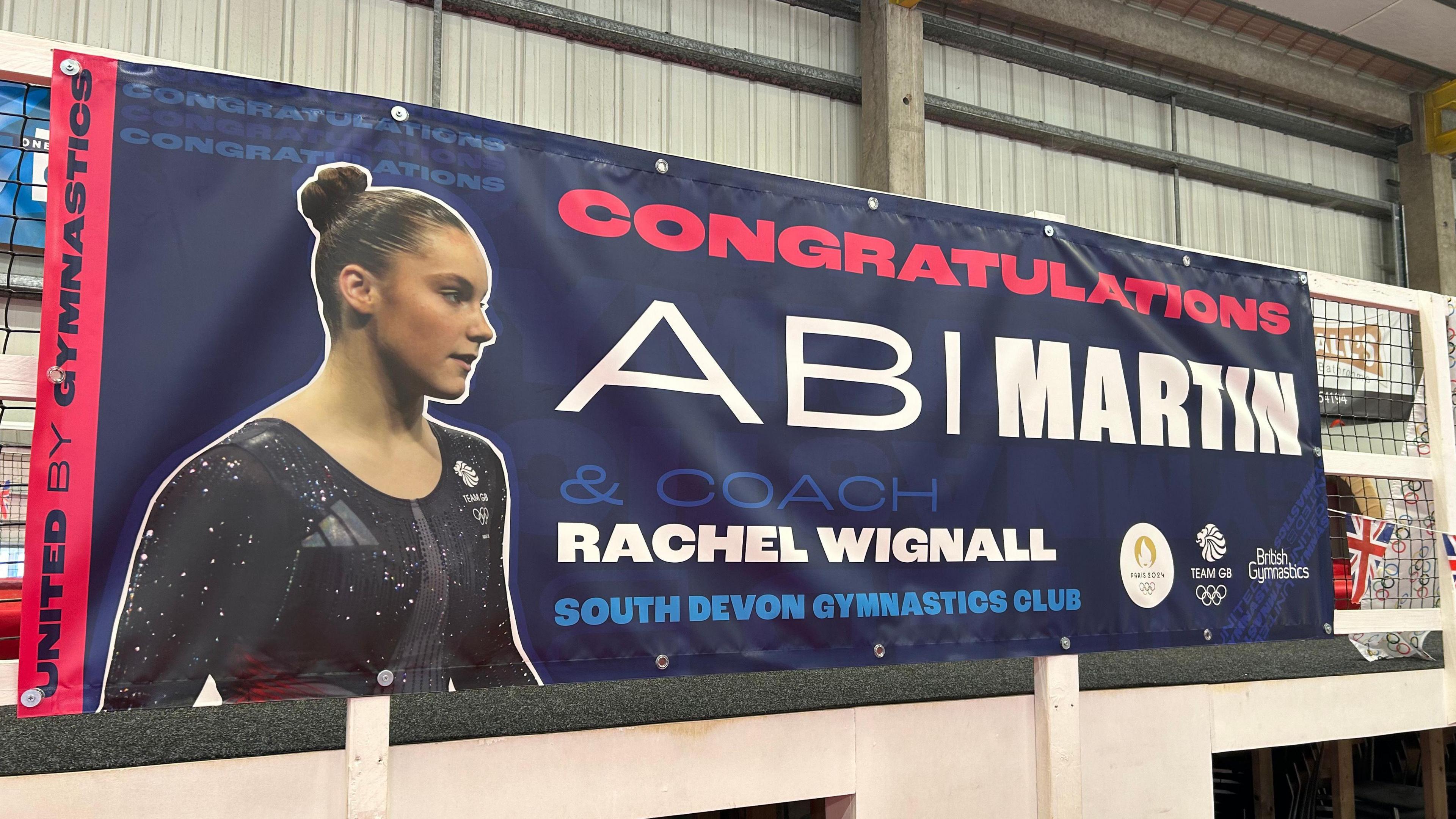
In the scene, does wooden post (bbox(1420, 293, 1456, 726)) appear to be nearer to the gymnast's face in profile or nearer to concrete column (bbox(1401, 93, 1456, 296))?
the gymnast's face in profile

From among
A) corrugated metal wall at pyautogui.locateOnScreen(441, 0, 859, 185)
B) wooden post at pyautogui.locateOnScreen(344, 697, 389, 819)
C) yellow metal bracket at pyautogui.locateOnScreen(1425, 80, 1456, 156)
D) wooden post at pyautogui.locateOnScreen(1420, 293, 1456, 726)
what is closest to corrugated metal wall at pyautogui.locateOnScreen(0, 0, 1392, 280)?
corrugated metal wall at pyautogui.locateOnScreen(441, 0, 859, 185)

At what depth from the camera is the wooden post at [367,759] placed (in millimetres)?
1324

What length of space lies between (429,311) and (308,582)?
16.5 inches

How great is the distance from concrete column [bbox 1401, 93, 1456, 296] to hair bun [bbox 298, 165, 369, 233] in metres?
9.13

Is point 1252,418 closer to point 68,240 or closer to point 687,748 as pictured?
point 687,748

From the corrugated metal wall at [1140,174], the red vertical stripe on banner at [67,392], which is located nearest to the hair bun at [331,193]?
the red vertical stripe on banner at [67,392]

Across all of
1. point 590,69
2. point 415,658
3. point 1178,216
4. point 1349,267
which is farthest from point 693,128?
point 1349,267

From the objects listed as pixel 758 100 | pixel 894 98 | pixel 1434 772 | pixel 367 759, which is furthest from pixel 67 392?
pixel 894 98

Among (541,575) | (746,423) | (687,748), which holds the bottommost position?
(687,748)

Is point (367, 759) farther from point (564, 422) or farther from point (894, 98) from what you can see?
point (894, 98)

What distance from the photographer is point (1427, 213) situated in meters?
7.98

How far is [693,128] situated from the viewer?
5617mm

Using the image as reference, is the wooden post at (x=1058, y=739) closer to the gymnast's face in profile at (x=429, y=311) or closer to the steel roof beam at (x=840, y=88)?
the gymnast's face in profile at (x=429, y=311)

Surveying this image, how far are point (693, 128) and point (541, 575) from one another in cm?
461
